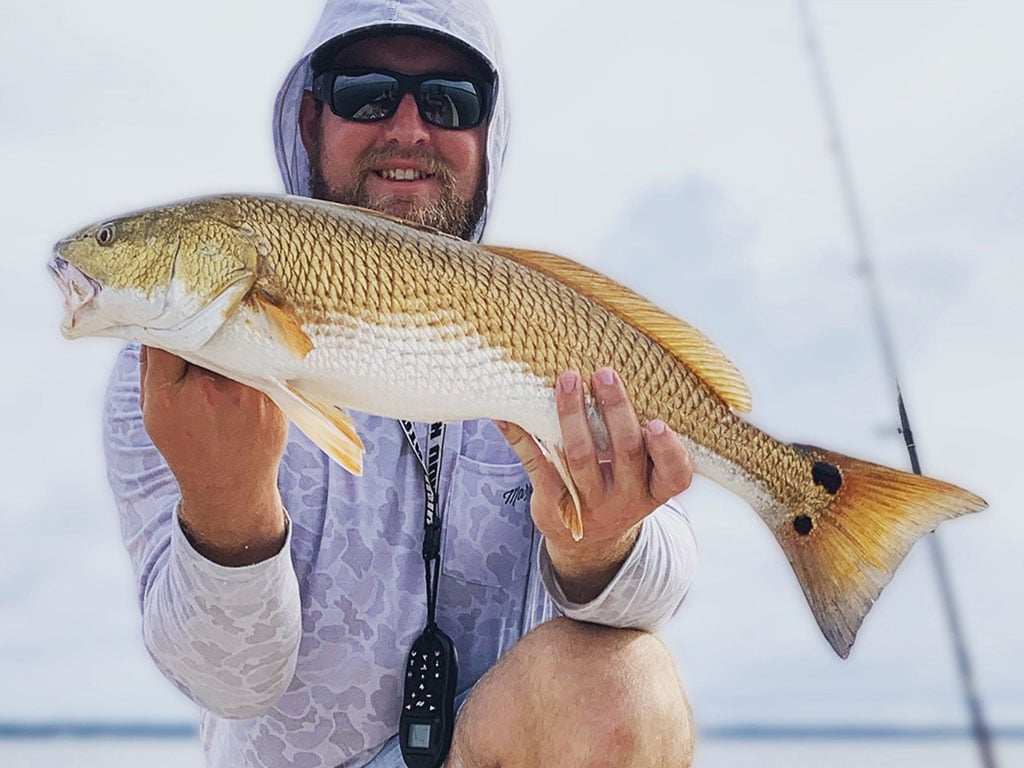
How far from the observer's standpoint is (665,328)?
201 centimetres

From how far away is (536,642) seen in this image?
2328 mm

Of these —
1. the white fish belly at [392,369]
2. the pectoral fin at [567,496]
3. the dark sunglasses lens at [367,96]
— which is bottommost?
the pectoral fin at [567,496]

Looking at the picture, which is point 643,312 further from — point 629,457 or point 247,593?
point 247,593

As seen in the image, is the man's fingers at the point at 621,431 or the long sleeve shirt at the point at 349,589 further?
the long sleeve shirt at the point at 349,589

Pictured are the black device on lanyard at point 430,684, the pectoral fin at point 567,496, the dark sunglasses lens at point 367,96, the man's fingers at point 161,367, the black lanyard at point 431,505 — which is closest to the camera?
the man's fingers at point 161,367

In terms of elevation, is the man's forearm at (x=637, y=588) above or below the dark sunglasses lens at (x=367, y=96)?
below

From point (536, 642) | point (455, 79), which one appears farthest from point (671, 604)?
point (455, 79)

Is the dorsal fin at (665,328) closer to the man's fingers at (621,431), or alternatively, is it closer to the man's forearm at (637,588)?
the man's fingers at (621,431)

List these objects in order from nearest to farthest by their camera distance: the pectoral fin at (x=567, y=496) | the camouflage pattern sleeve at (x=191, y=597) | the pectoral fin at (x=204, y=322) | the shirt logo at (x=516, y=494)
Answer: the pectoral fin at (x=204, y=322) → the pectoral fin at (x=567, y=496) → the camouflage pattern sleeve at (x=191, y=597) → the shirt logo at (x=516, y=494)

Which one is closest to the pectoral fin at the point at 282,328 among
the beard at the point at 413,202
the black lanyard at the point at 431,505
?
the black lanyard at the point at 431,505

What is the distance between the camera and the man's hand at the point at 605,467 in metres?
1.89

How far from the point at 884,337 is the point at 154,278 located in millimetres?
3237

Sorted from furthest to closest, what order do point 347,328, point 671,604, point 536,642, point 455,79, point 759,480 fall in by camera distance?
point 455,79, point 671,604, point 536,642, point 759,480, point 347,328

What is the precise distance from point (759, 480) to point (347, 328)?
834mm
